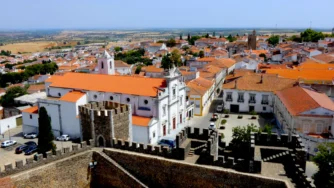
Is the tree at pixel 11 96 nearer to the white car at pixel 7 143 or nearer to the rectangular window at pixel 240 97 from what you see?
the white car at pixel 7 143

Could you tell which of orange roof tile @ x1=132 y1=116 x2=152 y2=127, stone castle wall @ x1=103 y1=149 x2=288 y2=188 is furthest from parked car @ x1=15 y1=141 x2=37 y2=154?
stone castle wall @ x1=103 y1=149 x2=288 y2=188

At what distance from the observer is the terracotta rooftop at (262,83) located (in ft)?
144

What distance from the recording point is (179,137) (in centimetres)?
2019

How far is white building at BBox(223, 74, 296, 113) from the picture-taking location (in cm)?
4392

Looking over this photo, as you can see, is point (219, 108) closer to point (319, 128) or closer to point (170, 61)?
point (319, 128)

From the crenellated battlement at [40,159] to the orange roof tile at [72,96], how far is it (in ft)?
55.8

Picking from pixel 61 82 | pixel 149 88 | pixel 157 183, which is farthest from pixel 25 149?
pixel 157 183

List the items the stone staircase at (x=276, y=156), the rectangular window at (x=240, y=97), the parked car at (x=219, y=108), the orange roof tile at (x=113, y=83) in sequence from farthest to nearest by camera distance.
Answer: the parked car at (x=219, y=108) < the rectangular window at (x=240, y=97) < the orange roof tile at (x=113, y=83) < the stone staircase at (x=276, y=156)

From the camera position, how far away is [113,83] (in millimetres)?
39094

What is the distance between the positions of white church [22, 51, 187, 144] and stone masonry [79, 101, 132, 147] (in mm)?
12001

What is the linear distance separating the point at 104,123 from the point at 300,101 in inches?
921

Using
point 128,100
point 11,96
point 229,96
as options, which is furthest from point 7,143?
point 229,96

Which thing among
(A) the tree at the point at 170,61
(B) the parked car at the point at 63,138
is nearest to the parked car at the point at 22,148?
(B) the parked car at the point at 63,138

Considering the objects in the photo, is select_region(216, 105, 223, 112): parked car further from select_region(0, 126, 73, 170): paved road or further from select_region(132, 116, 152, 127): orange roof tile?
select_region(0, 126, 73, 170): paved road
